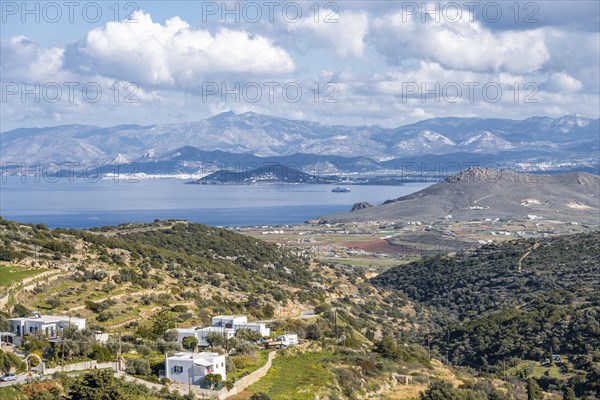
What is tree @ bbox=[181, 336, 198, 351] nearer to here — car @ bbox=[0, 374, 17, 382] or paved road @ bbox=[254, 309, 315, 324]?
car @ bbox=[0, 374, 17, 382]

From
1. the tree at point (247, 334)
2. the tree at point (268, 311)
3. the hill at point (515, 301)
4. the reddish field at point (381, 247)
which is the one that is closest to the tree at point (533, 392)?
the hill at point (515, 301)

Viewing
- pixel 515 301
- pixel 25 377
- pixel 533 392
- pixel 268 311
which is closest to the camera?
pixel 25 377

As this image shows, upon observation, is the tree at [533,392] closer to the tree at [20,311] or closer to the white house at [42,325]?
the white house at [42,325]

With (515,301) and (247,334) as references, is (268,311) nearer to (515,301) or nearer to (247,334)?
(247,334)

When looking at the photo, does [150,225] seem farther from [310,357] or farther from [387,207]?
[387,207]

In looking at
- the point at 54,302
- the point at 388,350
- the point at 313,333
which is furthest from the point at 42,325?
the point at 388,350
